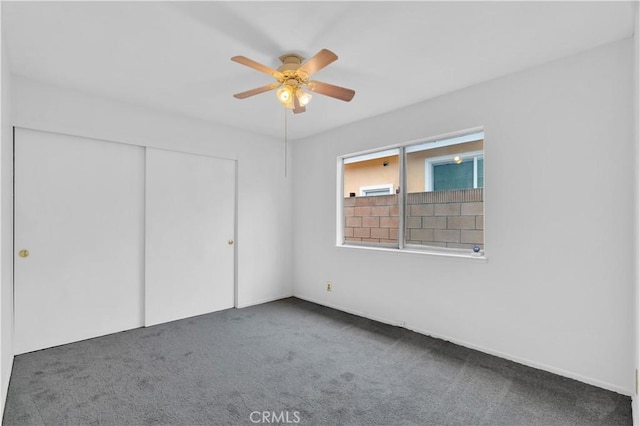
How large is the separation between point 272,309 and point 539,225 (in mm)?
3121

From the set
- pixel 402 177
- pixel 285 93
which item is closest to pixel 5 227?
pixel 285 93

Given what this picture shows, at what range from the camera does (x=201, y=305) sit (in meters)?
3.96

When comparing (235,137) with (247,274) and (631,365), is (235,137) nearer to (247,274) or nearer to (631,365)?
(247,274)

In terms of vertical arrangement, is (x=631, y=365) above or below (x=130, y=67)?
below

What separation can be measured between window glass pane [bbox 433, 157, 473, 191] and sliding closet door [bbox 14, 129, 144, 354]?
3.23 metres

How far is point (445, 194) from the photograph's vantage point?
3.28m

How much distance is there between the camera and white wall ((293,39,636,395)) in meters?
2.19

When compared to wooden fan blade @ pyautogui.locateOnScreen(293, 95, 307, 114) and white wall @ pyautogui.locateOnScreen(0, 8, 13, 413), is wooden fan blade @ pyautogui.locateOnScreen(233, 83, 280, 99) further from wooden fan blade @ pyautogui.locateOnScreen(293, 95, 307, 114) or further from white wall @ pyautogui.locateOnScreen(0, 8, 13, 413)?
white wall @ pyautogui.locateOnScreen(0, 8, 13, 413)

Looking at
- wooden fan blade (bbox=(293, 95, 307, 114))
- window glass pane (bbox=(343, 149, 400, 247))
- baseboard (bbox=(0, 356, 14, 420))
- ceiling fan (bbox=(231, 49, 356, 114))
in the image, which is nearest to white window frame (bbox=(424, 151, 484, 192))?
window glass pane (bbox=(343, 149, 400, 247))

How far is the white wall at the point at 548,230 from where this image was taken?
219 cm

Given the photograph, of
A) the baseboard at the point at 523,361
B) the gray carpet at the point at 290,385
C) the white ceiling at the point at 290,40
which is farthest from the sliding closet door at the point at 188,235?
the baseboard at the point at 523,361

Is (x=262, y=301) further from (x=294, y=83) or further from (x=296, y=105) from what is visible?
(x=294, y=83)

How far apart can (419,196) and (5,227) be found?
11.9 ft

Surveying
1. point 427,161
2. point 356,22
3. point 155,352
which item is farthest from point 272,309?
point 356,22
